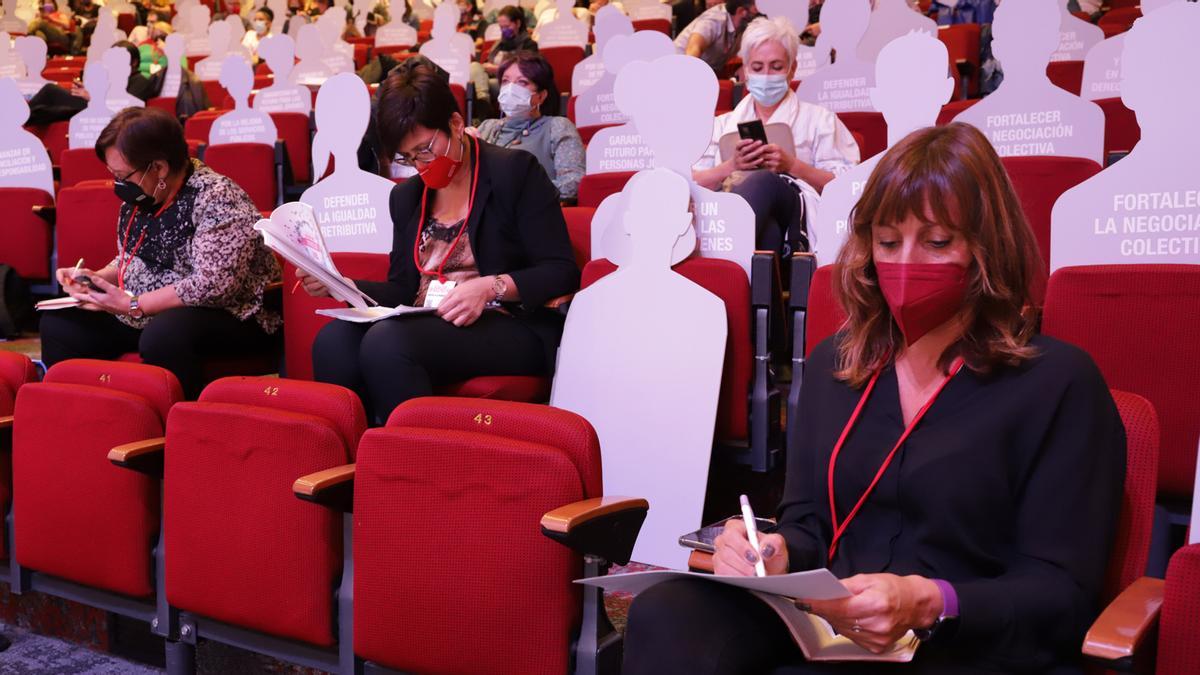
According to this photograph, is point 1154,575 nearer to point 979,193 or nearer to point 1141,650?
point 1141,650

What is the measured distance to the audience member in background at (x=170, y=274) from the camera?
87.6 inches

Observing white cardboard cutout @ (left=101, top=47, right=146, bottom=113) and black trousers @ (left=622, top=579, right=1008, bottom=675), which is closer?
black trousers @ (left=622, top=579, right=1008, bottom=675)

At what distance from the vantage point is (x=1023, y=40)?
2219 millimetres

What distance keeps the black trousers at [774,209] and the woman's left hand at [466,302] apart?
532mm

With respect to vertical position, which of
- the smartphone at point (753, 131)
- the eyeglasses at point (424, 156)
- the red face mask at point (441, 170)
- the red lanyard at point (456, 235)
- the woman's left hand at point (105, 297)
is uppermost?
the smartphone at point (753, 131)

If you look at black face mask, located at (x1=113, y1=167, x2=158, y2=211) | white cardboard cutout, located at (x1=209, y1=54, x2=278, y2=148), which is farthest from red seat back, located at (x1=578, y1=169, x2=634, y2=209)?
white cardboard cutout, located at (x1=209, y1=54, x2=278, y2=148)

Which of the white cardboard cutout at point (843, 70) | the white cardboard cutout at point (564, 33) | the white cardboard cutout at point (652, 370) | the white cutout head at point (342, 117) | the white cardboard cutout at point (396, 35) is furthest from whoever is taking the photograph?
the white cardboard cutout at point (396, 35)

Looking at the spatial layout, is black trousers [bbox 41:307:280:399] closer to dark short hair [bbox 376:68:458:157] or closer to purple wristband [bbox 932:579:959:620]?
dark short hair [bbox 376:68:458:157]

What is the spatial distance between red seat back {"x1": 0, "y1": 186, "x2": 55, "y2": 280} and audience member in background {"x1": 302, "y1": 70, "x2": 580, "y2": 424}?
1.52 metres

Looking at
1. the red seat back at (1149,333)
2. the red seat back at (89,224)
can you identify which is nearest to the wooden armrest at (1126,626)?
the red seat back at (1149,333)

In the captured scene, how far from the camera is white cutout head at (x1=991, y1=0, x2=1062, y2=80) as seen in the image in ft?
7.11

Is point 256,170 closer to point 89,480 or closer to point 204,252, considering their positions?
point 204,252

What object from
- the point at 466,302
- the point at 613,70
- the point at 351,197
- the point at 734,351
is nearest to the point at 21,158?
the point at 351,197

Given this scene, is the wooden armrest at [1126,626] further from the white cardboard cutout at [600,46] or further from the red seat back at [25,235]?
the white cardboard cutout at [600,46]
